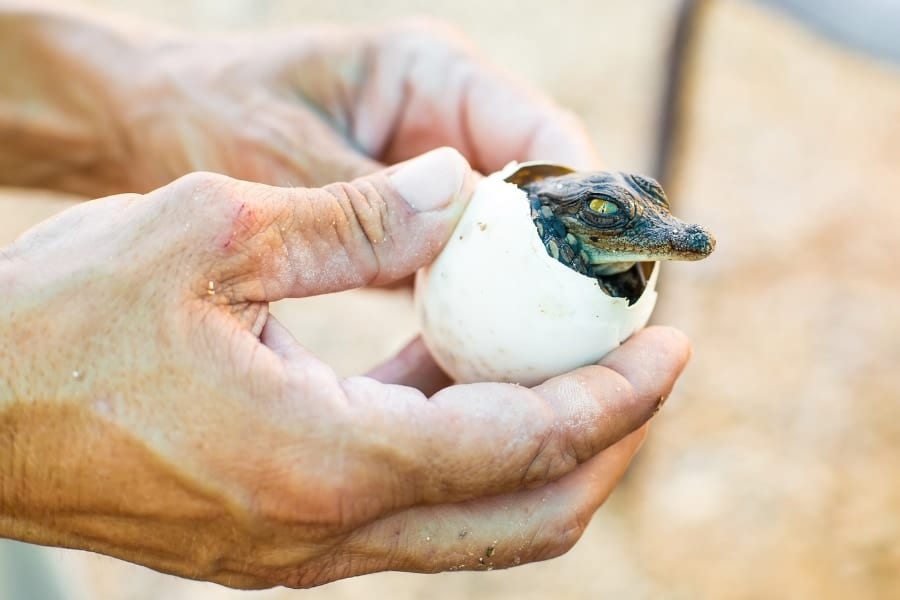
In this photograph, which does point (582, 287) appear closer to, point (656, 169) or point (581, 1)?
point (656, 169)

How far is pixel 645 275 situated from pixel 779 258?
2.49 m

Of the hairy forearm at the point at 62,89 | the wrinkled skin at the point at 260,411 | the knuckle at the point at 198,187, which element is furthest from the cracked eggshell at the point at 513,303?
the hairy forearm at the point at 62,89

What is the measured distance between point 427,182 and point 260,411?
48 centimetres

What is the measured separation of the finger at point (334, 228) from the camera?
1.20 m

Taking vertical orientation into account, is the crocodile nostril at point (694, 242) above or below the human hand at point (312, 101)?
above

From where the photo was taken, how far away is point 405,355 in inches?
72.5

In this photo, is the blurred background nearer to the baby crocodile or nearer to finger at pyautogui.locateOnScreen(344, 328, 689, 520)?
the baby crocodile

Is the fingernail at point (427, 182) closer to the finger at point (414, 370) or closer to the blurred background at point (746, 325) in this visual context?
the finger at point (414, 370)

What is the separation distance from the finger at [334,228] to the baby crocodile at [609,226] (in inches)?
6.0

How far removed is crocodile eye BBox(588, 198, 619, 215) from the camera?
141 cm

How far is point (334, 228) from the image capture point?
131 centimetres

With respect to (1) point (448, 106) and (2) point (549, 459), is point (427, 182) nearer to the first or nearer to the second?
(2) point (549, 459)

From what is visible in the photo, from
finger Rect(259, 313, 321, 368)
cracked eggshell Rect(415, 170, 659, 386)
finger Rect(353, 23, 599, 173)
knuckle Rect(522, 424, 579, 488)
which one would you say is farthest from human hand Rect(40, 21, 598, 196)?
knuckle Rect(522, 424, 579, 488)

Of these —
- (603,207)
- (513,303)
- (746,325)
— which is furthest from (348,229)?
(746,325)
